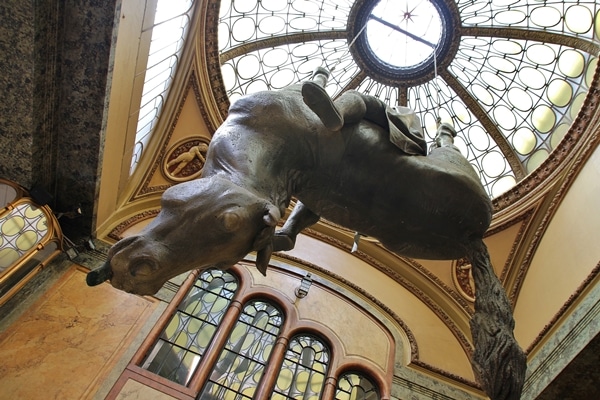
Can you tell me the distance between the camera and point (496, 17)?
954 cm

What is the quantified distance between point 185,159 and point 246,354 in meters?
3.79

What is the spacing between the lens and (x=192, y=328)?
6.34 meters

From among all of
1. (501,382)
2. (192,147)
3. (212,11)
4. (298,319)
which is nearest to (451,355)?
(298,319)

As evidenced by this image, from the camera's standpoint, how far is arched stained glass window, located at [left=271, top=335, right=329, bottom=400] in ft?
19.7

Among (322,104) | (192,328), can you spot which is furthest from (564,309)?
(322,104)

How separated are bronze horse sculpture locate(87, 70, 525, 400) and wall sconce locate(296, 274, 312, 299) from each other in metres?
5.02

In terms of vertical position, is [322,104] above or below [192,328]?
below

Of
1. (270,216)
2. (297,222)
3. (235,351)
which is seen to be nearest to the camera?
(270,216)

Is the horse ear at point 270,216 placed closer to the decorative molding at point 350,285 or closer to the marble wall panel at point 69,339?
the marble wall panel at point 69,339

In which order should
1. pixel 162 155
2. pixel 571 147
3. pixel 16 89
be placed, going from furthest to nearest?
1. pixel 162 155
2. pixel 571 147
3. pixel 16 89

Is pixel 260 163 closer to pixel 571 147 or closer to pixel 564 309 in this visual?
pixel 564 309

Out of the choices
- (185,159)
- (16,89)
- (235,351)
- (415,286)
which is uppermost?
(185,159)

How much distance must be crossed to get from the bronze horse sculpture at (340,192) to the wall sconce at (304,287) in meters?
5.02

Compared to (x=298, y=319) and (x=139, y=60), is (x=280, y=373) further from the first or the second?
(x=139, y=60)
